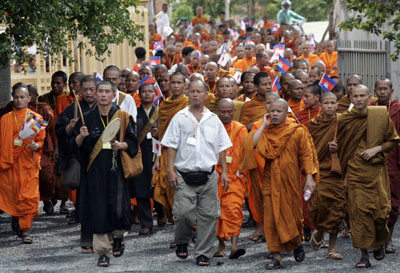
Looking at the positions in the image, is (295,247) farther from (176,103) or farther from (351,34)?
(351,34)

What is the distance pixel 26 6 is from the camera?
393 inches

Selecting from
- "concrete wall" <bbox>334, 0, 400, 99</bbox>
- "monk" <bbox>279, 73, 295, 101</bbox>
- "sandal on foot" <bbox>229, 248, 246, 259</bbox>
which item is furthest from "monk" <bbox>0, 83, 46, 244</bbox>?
"concrete wall" <bbox>334, 0, 400, 99</bbox>

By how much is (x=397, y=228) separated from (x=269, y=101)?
8.48 feet

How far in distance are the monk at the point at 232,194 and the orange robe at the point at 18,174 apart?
2323mm

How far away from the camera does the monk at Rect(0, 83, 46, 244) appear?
34.0 ft

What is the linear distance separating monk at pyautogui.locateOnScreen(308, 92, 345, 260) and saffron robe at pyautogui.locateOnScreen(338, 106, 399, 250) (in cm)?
39

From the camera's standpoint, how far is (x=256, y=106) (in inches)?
430

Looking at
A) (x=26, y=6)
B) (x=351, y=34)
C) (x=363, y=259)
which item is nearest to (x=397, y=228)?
(x=363, y=259)

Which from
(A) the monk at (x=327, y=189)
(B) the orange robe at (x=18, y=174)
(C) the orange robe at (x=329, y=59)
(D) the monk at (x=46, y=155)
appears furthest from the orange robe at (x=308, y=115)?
(C) the orange robe at (x=329, y=59)

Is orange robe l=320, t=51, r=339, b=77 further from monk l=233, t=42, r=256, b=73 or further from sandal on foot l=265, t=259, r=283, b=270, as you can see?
sandal on foot l=265, t=259, r=283, b=270

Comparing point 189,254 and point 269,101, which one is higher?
point 269,101

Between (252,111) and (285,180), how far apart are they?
2.38 metres

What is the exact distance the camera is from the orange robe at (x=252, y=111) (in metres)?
10.8

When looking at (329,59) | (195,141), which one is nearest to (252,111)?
(195,141)
